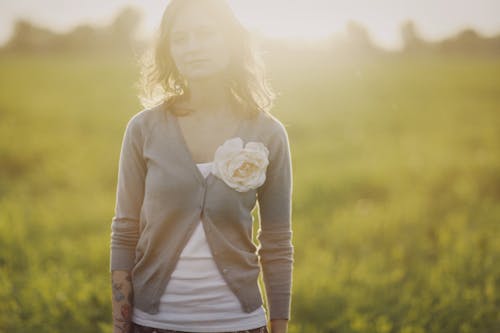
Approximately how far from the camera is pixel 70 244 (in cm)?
503

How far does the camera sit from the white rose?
167cm

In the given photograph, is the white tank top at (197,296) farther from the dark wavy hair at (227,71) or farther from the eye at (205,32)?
the eye at (205,32)

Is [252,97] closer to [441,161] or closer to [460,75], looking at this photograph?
[441,161]

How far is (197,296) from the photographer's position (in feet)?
5.42

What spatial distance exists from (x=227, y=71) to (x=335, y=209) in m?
5.35

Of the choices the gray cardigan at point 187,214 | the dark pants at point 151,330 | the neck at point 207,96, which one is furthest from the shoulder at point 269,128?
the dark pants at point 151,330

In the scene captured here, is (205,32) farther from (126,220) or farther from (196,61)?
(126,220)

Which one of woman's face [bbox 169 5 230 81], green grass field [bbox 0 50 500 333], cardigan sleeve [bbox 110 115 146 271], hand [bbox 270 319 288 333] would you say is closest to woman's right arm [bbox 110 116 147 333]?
cardigan sleeve [bbox 110 115 146 271]

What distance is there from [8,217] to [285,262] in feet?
14.9

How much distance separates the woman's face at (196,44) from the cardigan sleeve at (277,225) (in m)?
0.33

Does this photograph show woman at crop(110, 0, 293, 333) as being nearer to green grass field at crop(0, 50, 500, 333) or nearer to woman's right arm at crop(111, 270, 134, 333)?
woman's right arm at crop(111, 270, 134, 333)

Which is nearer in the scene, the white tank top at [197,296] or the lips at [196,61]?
the white tank top at [197,296]

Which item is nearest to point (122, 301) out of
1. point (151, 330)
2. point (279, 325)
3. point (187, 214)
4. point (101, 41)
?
point (151, 330)

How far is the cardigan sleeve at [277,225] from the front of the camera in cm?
181
